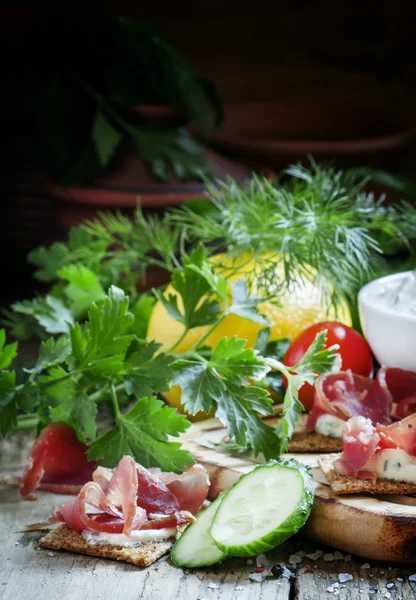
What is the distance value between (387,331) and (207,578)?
1.83 feet

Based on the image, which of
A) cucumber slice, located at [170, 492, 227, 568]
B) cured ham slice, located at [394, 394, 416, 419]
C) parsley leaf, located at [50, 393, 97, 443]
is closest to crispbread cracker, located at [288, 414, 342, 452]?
cured ham slice, located at [394, 394, 416, 419]

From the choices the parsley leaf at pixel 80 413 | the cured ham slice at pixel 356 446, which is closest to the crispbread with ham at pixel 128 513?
the parsley leaf at pixel 80 413

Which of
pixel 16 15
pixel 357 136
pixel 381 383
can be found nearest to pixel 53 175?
pixel 16 15

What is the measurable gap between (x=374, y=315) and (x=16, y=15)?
186cm

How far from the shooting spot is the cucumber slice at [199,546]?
127cm

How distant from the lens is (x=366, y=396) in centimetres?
155

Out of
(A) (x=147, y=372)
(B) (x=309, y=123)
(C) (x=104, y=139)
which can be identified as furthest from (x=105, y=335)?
(B) (x=309, y=123)

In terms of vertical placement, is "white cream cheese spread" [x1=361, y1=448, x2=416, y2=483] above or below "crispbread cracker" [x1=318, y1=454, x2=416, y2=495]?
above

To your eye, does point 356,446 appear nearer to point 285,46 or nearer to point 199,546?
point 199,546

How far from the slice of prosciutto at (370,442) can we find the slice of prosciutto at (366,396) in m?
0.15

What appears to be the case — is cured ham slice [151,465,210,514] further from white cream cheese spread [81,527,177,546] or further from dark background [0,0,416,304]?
dark background [0,0,416,304]

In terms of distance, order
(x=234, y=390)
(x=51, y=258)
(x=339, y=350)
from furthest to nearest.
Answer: (x=51, y=258) → (x=339, y=350) → (x=234, y=390)

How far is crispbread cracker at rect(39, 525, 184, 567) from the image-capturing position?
129cm

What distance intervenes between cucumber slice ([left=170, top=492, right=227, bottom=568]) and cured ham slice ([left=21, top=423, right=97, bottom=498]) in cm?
29
